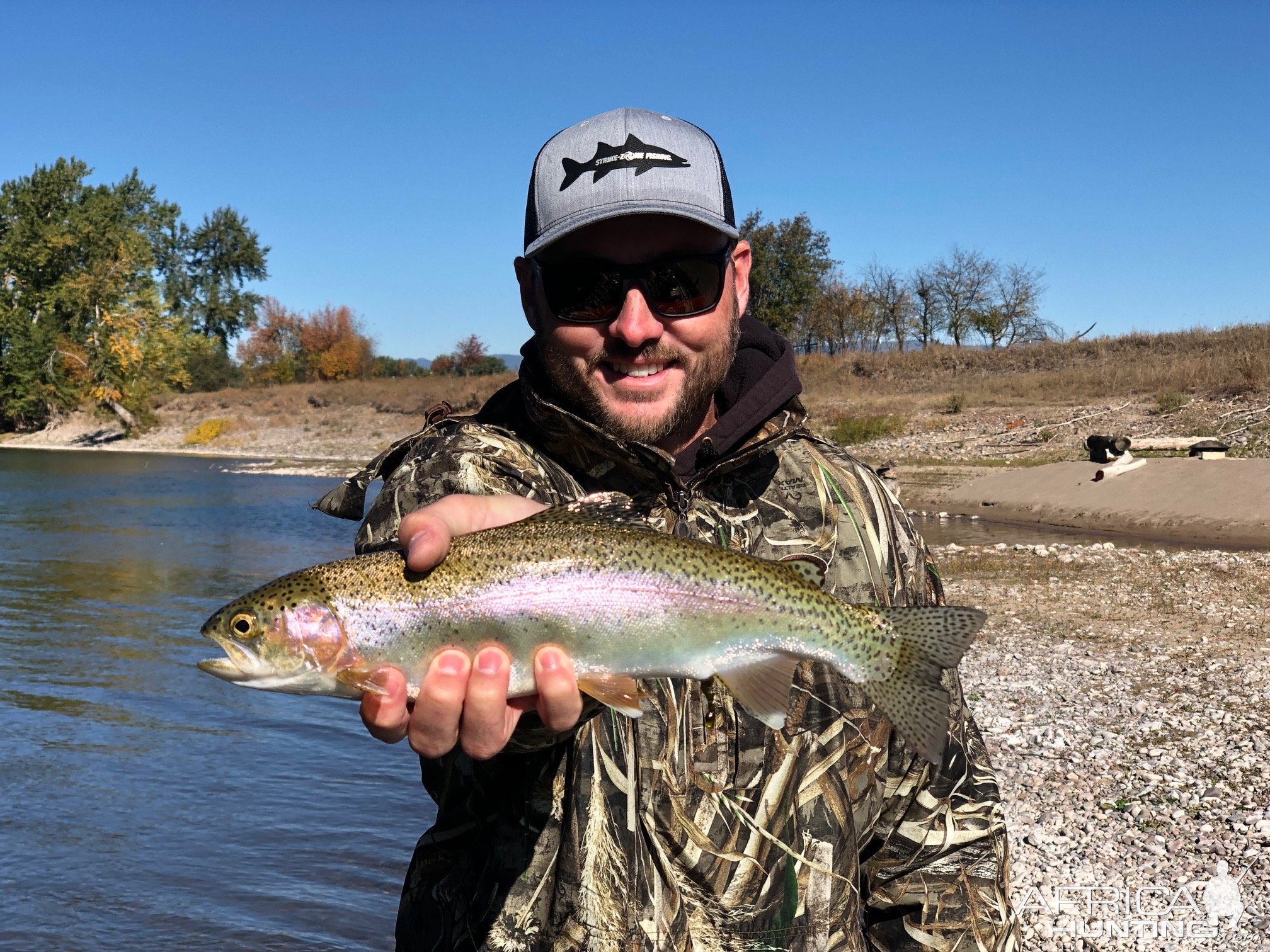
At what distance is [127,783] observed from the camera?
10406mm

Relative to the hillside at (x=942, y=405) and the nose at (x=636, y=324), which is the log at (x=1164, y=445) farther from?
the nose at (x=636, y=324)

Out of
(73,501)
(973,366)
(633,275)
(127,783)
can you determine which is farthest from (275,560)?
(973,366)

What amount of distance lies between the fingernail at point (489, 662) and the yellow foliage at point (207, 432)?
78.6 meters

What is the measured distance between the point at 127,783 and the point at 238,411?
7604 centimetres

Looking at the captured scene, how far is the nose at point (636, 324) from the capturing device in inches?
121

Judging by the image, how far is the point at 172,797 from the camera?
1006 centimetres

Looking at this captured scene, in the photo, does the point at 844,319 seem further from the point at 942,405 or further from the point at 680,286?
the point at 680,286

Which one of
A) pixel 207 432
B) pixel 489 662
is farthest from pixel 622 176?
pixel 207 432

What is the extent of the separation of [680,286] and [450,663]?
4.42ft

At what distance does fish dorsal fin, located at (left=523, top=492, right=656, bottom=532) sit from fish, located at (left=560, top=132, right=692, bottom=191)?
3.11 feet

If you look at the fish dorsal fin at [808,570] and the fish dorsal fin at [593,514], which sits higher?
the fish dorsal fin at [593,514]

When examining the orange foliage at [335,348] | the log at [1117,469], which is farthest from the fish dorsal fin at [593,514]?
the orange foliage at [335,348]

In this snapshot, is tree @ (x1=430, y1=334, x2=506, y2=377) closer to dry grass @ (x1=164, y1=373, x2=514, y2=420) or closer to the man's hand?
dry grass @ (x1=164, y1=373, x2=514, y2=420)

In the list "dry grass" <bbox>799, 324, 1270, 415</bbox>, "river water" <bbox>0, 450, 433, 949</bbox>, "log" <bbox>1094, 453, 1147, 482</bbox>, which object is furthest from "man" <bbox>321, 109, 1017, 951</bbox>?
"dry grass" <bbox>799, 324, 1270, 415</bbox>
